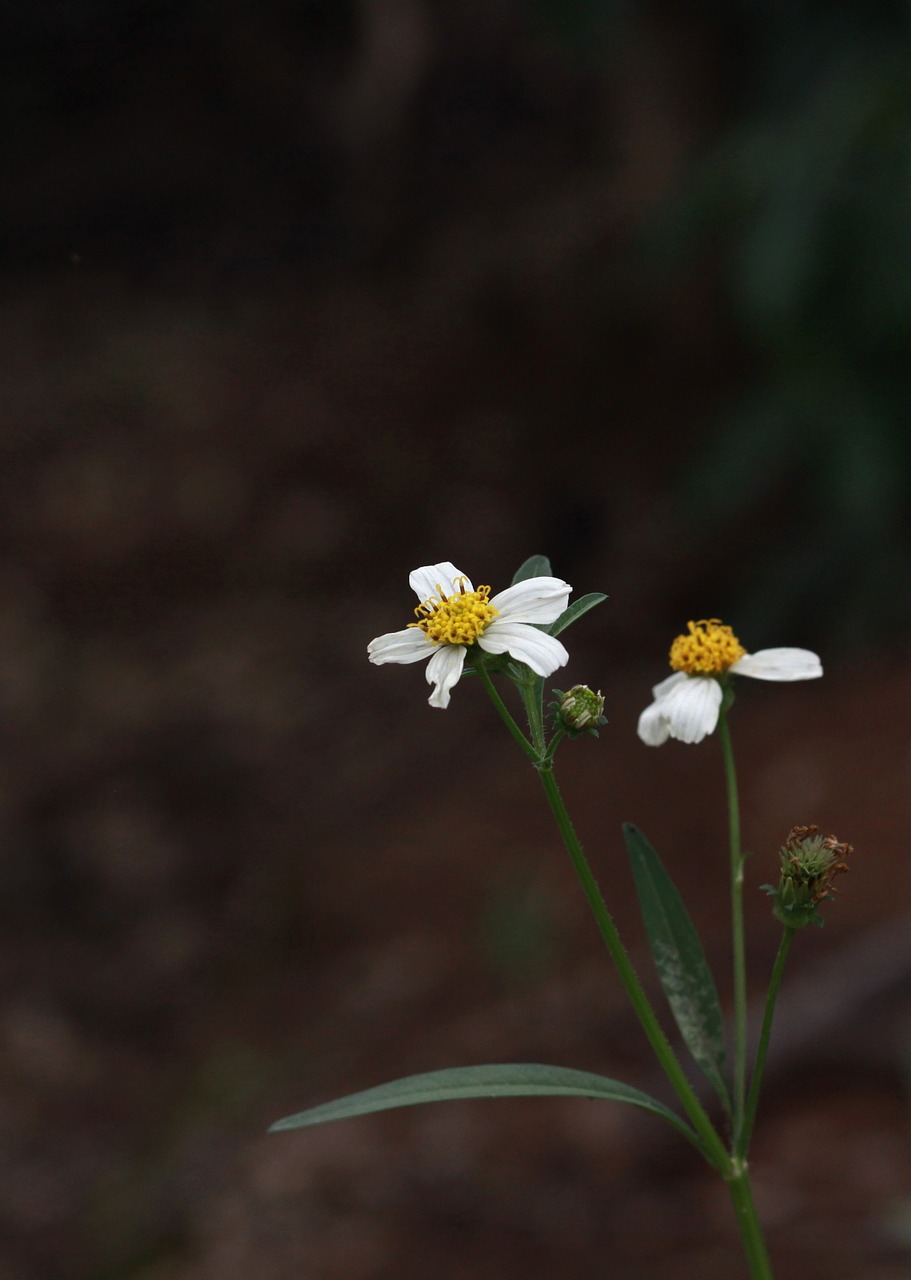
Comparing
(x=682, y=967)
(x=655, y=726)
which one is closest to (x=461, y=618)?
(x=655, y=726)

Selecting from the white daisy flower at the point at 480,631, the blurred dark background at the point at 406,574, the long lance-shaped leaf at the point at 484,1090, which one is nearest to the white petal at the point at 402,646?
the white daisy flower at the point at 480,631

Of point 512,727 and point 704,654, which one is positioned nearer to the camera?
point 512,727

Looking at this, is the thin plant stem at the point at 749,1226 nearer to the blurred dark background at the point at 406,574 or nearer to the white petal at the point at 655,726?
the white petal at the point at 655,726

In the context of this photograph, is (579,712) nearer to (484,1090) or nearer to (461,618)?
(461,618)

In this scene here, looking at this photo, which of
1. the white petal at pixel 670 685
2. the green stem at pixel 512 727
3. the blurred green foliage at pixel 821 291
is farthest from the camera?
the blurred green foliage at pixel 821 291

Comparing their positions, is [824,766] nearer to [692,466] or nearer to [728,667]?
[692,466]

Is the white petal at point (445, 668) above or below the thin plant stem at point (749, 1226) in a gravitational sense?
above
